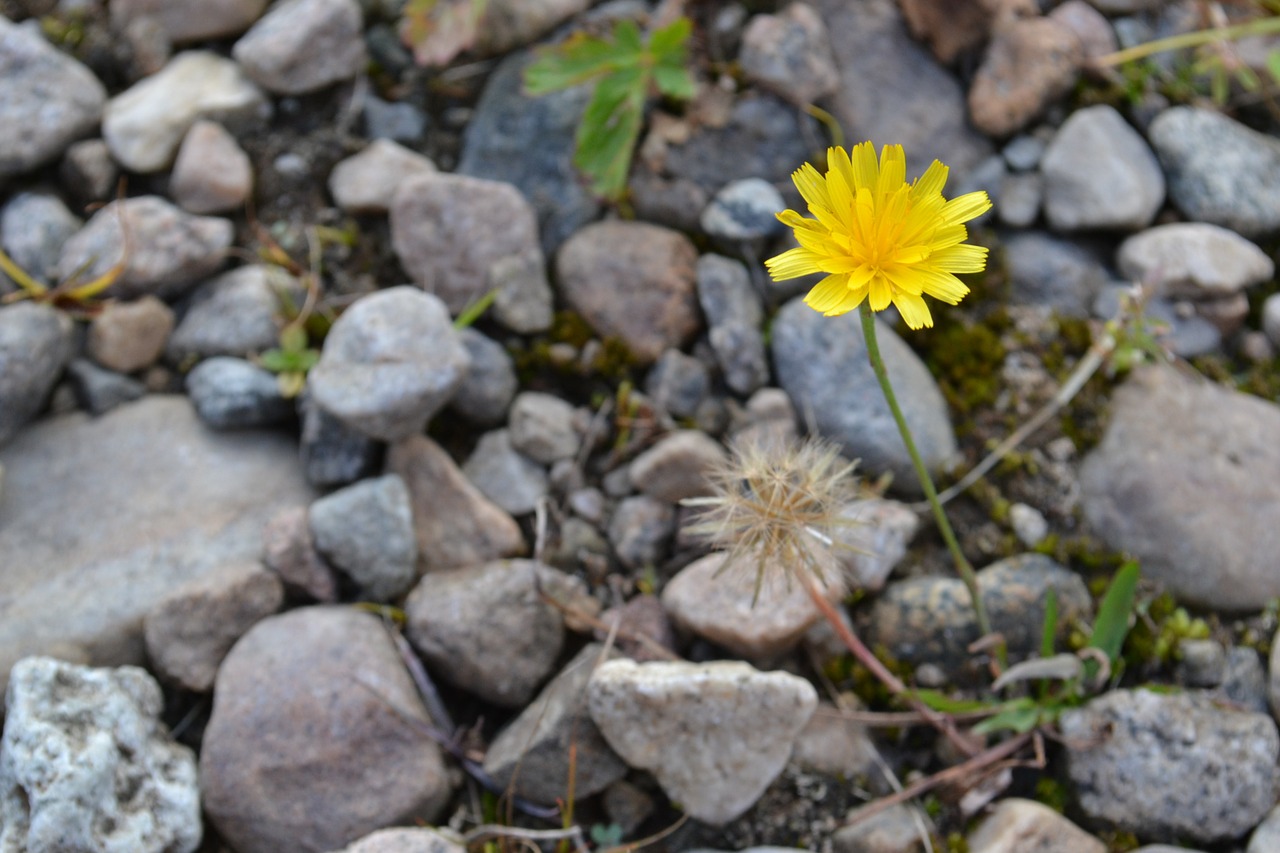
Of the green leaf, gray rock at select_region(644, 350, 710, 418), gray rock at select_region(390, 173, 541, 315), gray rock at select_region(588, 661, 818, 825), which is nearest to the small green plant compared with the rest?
gray rock at select_region(390, 173, 541, 315)

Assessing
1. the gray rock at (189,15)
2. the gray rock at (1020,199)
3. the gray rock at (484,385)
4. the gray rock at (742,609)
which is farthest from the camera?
the gray rock at (189,15)

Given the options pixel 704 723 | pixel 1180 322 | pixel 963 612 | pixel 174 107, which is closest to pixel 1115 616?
pixel 963 612

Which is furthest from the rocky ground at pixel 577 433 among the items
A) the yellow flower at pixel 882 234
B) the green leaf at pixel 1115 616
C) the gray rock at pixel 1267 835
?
the yellow flower at pixel 882 234

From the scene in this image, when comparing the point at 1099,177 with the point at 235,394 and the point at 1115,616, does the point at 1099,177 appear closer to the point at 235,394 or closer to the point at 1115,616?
the point at 1115,616

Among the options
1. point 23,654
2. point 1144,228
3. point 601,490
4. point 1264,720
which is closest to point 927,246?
point 601,490

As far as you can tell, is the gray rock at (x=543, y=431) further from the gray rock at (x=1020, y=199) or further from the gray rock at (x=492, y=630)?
the gray rock at (x=1020, y=199)
